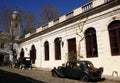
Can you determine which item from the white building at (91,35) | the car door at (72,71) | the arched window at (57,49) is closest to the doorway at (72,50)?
the white building at (91,35)

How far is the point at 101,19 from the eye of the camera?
54.5 ft

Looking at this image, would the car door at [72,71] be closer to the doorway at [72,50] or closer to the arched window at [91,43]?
the arched window at [91,43]

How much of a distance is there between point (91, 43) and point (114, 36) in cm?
274

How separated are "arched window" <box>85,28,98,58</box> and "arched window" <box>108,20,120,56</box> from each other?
1.95 metres

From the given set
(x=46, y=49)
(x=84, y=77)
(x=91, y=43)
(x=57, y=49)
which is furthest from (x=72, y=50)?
(x=84, y=77)

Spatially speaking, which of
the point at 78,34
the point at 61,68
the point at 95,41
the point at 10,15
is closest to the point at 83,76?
the point at 61,68

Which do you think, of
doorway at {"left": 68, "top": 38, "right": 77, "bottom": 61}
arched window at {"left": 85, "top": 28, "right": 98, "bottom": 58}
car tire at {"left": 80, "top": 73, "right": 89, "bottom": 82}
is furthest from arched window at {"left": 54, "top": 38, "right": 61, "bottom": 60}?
car tire at {"left": 80, "top": 73, "right": 89, "bottom": 82}

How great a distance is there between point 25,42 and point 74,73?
66.8 feet

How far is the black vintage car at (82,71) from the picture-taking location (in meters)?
13.3

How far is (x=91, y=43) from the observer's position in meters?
17.8

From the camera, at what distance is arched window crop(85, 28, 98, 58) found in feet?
57.2

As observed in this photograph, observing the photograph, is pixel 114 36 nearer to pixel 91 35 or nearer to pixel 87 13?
pixel 91 35

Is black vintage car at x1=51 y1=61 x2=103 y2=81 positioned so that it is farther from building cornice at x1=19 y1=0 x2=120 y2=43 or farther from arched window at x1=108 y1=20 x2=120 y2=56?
building cornice at x1=19 y1=0 x2=120 y2=43

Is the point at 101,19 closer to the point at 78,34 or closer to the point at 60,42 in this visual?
the point at 78,34
